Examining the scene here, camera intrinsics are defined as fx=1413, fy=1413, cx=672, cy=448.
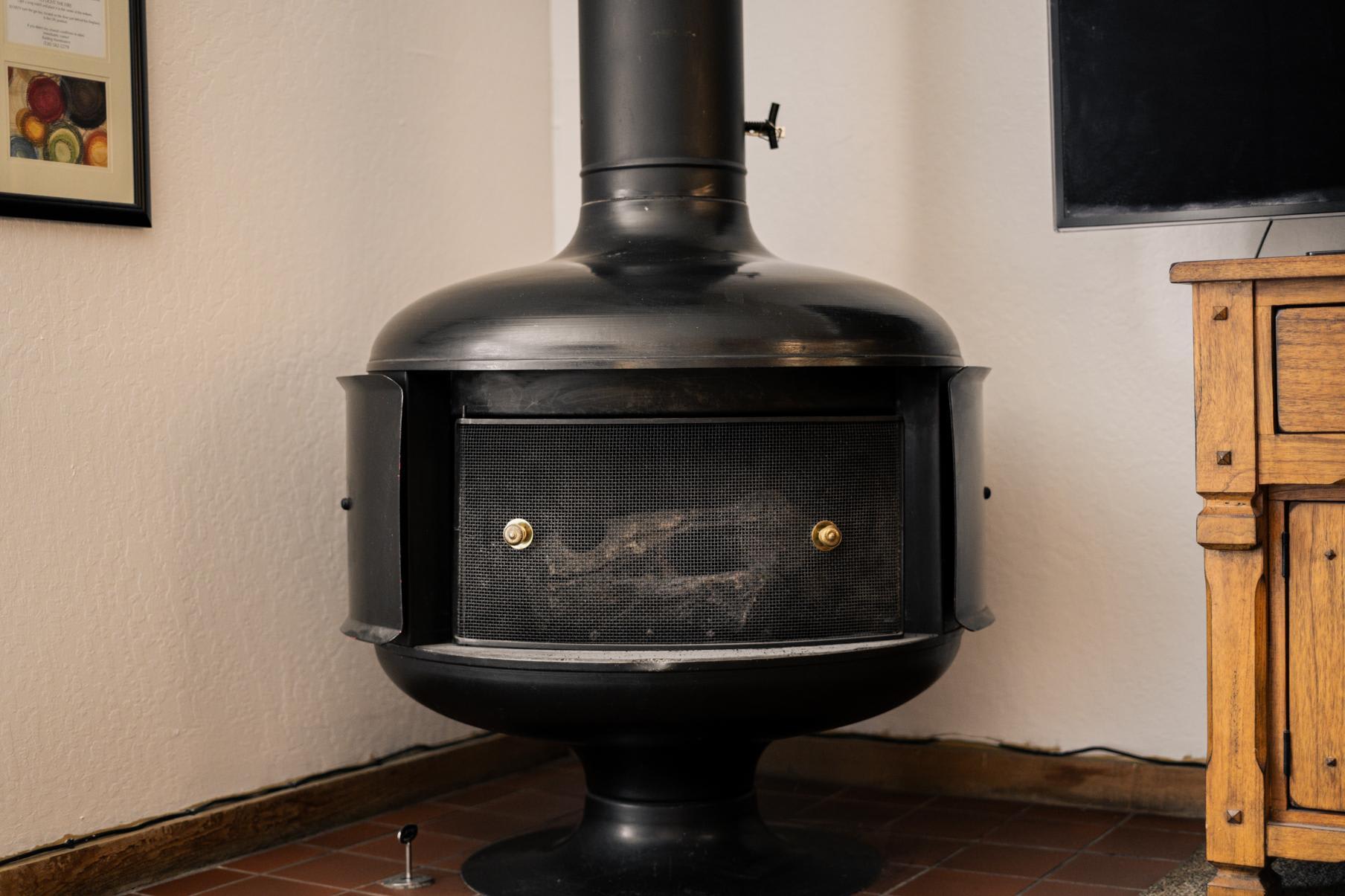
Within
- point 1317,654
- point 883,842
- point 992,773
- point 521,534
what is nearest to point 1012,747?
point 992,773

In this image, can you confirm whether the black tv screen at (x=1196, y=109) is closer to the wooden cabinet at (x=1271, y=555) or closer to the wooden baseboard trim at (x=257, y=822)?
the wooden cabinet at (x=1271, y=555)

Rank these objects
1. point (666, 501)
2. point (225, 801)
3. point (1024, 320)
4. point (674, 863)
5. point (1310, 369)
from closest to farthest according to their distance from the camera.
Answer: point (1310, 369) → point (666, 501) → point (674, 863) → point (225, 801) → point (1024, 320)

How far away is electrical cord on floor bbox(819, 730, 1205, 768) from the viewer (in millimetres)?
2512

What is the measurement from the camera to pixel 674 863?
2.06 meters

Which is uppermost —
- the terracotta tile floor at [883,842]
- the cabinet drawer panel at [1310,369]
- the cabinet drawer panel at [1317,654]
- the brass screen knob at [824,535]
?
the cabinet drawer panel at [1310,369]

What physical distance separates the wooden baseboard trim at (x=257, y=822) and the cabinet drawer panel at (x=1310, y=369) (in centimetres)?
167

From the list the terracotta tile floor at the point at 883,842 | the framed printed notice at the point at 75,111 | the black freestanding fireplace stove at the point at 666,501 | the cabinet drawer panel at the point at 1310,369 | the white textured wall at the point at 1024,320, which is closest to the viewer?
the cabinet drawer panel at the point at 1310,369

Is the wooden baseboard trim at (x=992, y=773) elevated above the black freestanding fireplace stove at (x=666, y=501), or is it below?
below

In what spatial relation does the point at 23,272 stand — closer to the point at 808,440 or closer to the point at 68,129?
the point at 68,129

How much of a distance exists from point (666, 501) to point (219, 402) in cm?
89

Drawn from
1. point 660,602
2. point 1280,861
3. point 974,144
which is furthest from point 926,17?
point 1280,861

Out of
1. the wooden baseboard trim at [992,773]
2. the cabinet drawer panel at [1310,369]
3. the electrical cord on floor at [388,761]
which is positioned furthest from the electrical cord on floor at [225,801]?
the cabinet drawer panel at [1310,369]

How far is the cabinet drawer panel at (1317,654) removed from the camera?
1832 millimetres

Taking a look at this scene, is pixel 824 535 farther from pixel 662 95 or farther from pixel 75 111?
pixel 75 111
